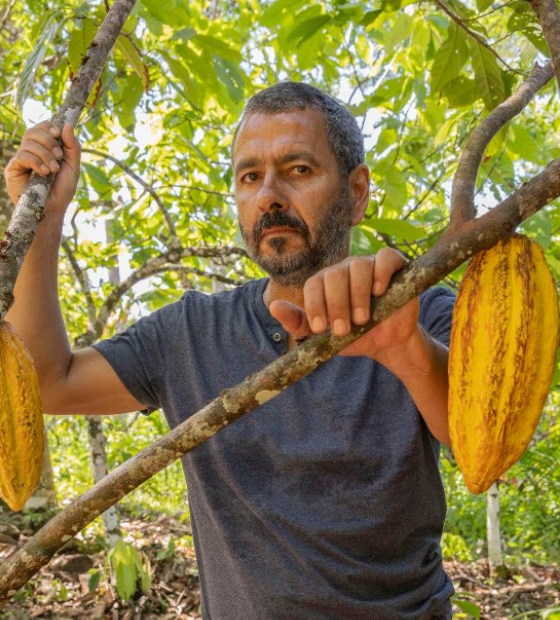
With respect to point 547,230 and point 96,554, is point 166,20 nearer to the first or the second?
point 547,230

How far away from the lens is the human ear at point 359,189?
1901mm

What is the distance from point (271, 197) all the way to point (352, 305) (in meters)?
0.98

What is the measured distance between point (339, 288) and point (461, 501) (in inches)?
226

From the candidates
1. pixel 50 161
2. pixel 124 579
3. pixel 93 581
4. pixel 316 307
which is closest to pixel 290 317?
pixel 316 307

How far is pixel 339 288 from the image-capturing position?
A: 74cm

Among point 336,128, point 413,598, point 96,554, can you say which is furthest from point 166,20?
point 96,554

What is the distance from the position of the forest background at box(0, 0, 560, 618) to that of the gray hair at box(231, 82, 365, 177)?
0.20 m

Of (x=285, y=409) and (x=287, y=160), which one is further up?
(x=287, y=160)

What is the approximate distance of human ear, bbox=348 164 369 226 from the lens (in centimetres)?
190

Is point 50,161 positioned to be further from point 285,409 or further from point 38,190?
point 285,409

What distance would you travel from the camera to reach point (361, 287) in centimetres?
73

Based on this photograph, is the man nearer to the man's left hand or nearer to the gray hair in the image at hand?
the gray hair

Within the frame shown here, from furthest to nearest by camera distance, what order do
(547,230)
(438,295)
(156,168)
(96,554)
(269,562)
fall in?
1. (156,168)
2. (96,554)
3. (547,230)
4. (438,295)
5. (269,562)

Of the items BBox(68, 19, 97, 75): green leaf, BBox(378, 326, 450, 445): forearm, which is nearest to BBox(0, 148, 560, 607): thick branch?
BBox(378, 326, 450, 445): forearm
